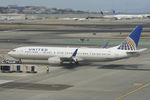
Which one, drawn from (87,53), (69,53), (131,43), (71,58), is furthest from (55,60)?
(131,43)

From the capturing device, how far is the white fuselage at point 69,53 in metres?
62.5

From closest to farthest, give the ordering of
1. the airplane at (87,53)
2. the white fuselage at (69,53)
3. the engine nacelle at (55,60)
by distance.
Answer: the airplane at (87,53), the white fuselage at (69,53), the engine nacelle at (55,60)

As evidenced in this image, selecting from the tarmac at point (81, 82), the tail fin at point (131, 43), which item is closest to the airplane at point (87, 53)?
the tail fin at point (131, 43)

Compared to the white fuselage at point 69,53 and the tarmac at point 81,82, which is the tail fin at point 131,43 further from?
the tarmac at point 81,82

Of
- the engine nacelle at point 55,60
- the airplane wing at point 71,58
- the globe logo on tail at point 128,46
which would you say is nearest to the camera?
the globe logo on tail at point 128,46

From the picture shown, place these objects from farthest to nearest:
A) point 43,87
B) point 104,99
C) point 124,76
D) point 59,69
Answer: point 59,69 → point 124,76 → point 43,87 → point 104,99

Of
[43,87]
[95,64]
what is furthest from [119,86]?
[95,64]

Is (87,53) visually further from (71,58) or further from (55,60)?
(55,60)

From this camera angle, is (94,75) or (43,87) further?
(94,75)

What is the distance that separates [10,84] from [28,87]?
363 cm

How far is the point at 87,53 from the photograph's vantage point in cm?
6425

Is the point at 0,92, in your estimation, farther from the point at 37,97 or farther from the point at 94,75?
the point at 94,75

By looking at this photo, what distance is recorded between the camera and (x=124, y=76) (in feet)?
179

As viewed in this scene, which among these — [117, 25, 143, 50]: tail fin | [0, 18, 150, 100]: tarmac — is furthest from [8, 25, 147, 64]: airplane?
[0, 18, 150, 100]: tarmac
